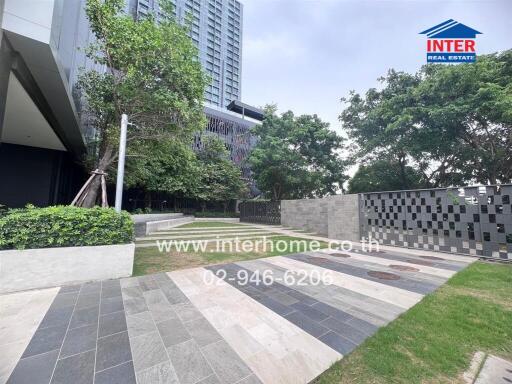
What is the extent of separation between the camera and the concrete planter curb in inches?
124

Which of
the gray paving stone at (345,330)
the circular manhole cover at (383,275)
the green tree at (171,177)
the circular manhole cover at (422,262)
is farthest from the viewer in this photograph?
the green tree at (171,177)

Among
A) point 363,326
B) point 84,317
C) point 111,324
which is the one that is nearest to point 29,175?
point 84,317

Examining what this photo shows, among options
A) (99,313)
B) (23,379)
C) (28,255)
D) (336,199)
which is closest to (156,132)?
(28,255)

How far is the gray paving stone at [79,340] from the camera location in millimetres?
1965

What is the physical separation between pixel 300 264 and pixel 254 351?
3321mm

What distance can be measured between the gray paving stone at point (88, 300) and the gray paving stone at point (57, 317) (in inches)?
4.4

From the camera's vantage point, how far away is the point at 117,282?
12.2ft

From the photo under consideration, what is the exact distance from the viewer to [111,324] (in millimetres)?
2414

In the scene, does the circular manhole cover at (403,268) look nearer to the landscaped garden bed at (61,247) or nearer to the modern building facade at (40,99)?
the landscaped garden bed at (61,247)

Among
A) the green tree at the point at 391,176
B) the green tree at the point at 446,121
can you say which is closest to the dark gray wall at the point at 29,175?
the green tree at the point at 446,121

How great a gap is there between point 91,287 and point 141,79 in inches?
254

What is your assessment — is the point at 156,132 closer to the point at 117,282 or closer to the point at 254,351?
the point at 117,282

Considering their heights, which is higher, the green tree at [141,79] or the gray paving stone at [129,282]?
the green tree at [141,79]

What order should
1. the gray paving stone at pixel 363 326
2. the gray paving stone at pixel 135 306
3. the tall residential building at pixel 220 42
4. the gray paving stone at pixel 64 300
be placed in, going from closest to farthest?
1. the gray paving stone at pixel 363 326
2. the gray paving stone at pixel 135 306
3. the gray paving stone at pixel 64 300
4. the tall residential building at pixel 220 42
